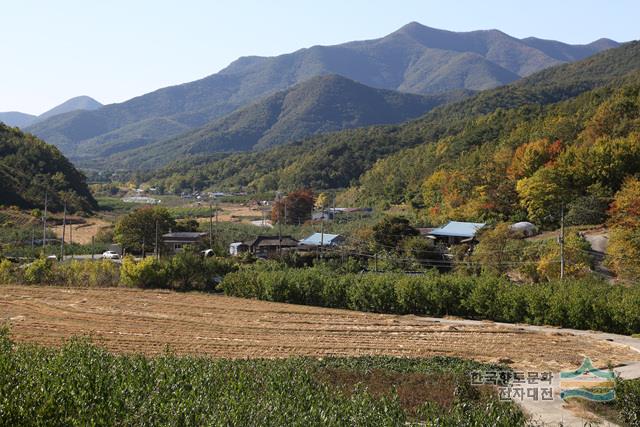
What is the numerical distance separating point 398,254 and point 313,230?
74.7ft

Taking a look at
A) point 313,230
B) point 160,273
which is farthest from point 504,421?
point 313,230

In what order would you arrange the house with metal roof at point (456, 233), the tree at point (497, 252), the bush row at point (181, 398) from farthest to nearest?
1. the house with metal roof at point (456, 233)
2. the tree at point (497, 252)
3. the bush row at point (181, 398)

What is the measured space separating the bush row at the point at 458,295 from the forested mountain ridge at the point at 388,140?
4767 centimetres

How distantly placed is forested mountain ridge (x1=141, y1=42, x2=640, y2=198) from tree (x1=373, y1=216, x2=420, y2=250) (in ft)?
116

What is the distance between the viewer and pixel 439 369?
58.1 ft

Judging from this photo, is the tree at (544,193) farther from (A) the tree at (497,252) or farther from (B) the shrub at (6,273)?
(B) the shrub at (6,273)

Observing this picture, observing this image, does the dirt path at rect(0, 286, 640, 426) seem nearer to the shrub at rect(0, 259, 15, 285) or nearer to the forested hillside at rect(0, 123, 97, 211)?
the shrub at rect(0, 259, 15, 285)

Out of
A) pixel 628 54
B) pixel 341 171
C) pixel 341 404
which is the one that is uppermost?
pixel 628 54

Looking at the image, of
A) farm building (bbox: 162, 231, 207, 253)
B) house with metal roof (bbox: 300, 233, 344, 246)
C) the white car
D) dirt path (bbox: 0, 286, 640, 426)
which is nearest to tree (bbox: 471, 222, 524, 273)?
dirt path (bbox: 0, 286, 640, 426)

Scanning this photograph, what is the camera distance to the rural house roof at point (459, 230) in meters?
51.0

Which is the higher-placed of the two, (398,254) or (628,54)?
(628,54)

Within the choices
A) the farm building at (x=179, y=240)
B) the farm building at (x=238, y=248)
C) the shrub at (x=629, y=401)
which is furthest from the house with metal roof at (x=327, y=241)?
the shrub at (x=629, y=401)

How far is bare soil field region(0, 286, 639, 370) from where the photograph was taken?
71.4 feet

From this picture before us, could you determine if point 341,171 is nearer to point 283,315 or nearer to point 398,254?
point 398,254
